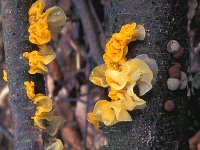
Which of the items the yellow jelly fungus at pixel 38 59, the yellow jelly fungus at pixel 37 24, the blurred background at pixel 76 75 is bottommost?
the blurred background at pixel 76 75

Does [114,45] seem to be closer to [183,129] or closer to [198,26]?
[183,129]

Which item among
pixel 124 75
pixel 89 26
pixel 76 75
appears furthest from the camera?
pixel 76 75

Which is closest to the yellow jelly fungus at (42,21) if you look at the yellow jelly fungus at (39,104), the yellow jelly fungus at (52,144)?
the yellow jelly fungus at (39,104)

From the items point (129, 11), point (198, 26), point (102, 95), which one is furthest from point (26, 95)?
point (198, 26)

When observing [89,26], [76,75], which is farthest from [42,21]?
[76,75]

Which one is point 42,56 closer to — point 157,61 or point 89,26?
point 157,61

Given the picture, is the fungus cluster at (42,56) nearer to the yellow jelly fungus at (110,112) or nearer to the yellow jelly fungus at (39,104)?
the yellow jelly fungus at (39,104)
